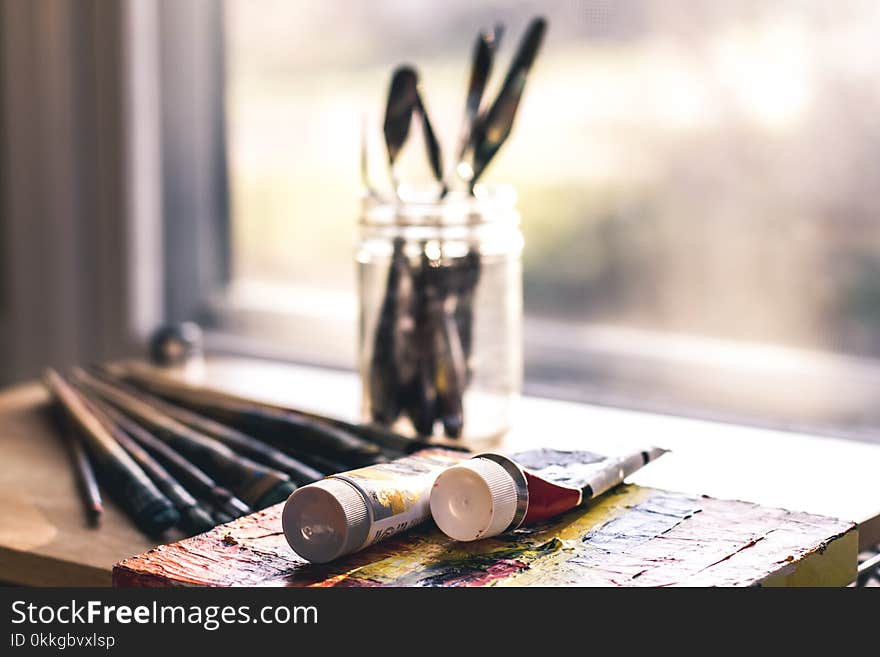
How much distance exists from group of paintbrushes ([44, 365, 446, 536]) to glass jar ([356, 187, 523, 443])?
0.23 ft

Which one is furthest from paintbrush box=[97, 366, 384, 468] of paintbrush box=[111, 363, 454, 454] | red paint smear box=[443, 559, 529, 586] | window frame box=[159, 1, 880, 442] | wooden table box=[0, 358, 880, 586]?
window frame box=[159, 1, 880, 442]

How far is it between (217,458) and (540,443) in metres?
0.25

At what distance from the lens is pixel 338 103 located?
1.20 metres

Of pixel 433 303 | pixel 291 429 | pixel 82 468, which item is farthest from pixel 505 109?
pixel 82 468

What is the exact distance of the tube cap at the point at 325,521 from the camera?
1.64ft

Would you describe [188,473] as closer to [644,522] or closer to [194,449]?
[194,449]

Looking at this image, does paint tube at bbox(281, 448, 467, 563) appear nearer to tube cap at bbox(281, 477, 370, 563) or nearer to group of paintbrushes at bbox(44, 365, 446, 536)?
tube cap at bbox(281, 477, 370, 563)

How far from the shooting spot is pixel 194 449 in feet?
2.41

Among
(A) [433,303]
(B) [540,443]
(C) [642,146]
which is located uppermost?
(C) [642,146]

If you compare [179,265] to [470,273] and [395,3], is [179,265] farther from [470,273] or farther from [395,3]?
[470,273]

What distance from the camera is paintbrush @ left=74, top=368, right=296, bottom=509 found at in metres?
0.65

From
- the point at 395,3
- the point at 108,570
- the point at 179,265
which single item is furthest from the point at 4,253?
the point at 108,570

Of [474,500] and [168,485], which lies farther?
[168,485]

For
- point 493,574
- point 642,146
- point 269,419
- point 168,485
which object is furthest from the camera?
point 642,146
